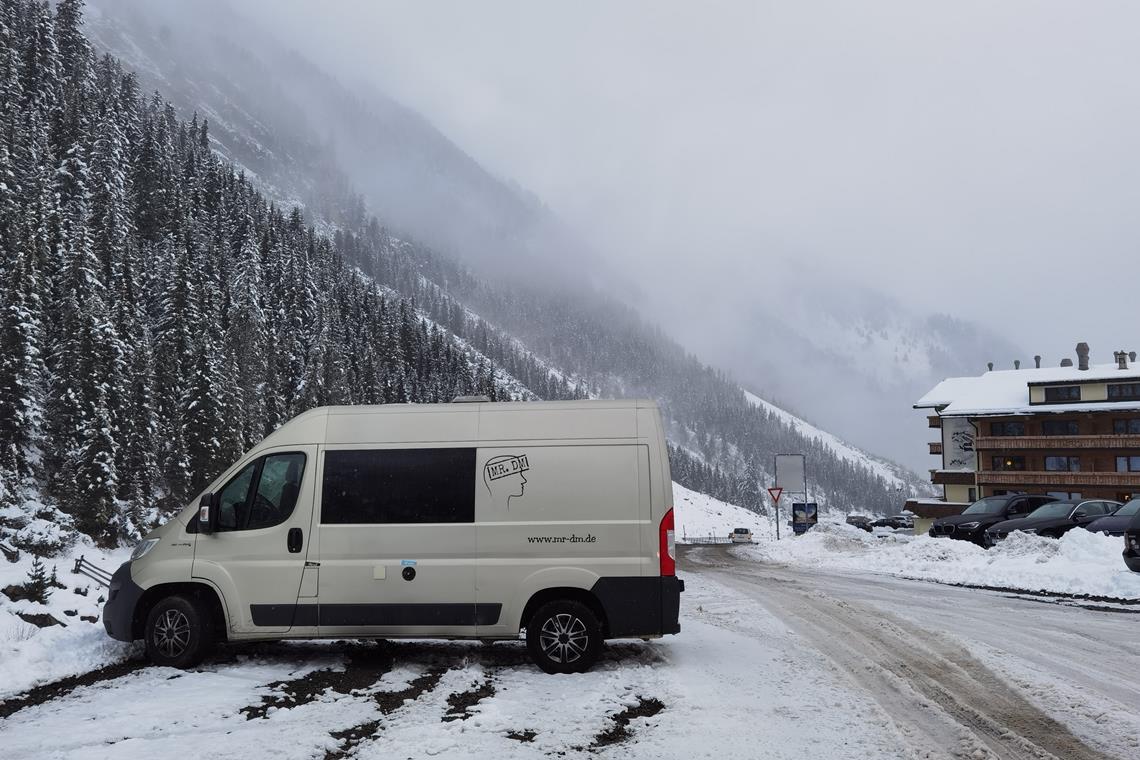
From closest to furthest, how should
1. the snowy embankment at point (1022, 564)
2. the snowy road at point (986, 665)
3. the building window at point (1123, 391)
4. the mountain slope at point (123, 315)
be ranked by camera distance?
the snowy road at point (986, 665), the snowy embankment at point (1022, 564), the mountain slope at point (123, 315), the building window at point (1123, 391)

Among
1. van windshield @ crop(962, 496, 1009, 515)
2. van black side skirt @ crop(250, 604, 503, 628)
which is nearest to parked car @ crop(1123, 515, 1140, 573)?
van windshield @ crop(962, 496, 1009, 515)

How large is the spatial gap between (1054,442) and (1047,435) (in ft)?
4.02

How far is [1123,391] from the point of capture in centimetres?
5262

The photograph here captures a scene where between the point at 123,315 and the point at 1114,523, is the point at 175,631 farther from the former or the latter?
the point at 123,315

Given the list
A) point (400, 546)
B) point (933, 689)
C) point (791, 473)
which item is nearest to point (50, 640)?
point (400, 546)

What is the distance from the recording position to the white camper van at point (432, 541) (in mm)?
7977

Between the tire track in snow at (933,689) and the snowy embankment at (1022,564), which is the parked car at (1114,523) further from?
the tire track in snow at (933,689)

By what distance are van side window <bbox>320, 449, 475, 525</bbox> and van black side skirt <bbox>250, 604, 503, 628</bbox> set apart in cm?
94

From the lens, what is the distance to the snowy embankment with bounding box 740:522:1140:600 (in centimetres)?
1423

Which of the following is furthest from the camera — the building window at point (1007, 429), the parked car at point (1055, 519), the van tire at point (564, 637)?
the building window at point (1007, 429)

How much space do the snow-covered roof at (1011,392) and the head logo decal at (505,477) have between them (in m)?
53.0

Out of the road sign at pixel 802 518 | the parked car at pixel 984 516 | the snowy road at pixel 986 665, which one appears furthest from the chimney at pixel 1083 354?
the snowy road at pixel 986 665

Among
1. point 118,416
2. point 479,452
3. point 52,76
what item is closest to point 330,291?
point 52,76

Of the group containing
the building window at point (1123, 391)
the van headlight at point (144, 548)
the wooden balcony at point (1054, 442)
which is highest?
the building window at point (1123, 391)
